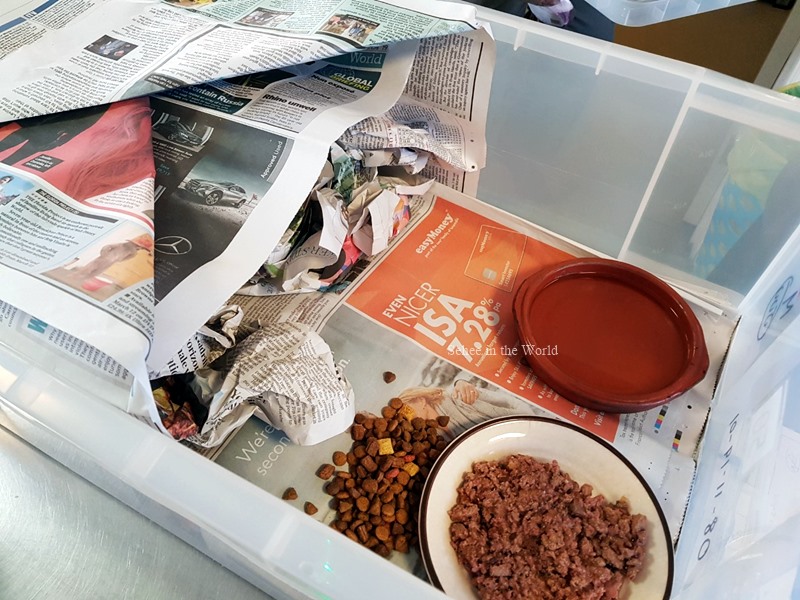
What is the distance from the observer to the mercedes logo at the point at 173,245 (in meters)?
0.47

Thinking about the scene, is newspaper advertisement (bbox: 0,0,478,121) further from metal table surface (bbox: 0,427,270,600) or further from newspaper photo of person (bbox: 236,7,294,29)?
metal table surface (bbox: 0,427,270,600)

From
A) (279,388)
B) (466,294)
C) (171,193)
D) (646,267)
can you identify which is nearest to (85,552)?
(279,388)

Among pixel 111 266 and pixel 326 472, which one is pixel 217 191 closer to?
pixel 111 266

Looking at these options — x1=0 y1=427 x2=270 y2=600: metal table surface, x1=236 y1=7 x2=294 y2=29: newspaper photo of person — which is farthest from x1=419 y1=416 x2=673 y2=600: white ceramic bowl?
x1=236 y1=7 x2=294 y2=29: newspaper photo of person

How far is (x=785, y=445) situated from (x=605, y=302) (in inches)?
12.1

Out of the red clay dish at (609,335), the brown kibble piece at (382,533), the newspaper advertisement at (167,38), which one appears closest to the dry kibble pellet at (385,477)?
the brown kibble piece at (382,533)

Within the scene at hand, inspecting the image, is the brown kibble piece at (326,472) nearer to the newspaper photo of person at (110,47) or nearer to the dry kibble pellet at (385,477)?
the dry kibble pellet at (385,477)

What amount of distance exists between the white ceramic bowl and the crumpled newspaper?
11 cm

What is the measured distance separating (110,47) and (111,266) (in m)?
0.28

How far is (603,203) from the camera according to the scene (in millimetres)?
713

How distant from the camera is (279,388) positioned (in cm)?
50

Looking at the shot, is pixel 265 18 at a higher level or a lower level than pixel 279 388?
higher

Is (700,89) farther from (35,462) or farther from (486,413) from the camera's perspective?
(35,462)

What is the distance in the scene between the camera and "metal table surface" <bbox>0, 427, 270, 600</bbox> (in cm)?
43
